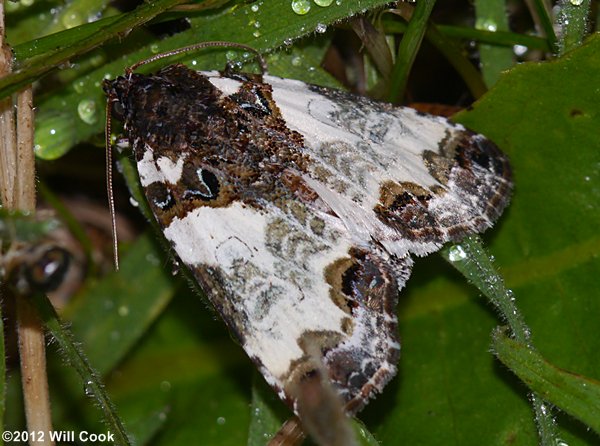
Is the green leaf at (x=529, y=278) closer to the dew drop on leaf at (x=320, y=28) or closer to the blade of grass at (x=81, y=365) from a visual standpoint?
the dew drop on leaf at (x=320, y=28)

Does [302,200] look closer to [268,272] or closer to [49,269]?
[268,272]

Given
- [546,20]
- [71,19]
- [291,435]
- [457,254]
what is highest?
[71,19]

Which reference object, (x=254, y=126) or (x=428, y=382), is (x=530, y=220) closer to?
(x=428, y=382)

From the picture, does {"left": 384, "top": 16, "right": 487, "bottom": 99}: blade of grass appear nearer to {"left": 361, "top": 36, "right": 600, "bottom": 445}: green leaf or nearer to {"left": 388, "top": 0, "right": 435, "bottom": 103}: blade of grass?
{"left": 388, "top": 0, "right": 435, "bottom": 103}: blade of grass

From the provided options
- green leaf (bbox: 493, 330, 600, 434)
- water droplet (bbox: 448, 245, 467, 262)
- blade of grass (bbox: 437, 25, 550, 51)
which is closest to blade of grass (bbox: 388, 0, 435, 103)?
blade of grass (bbox: 437, 25, 550, 51)

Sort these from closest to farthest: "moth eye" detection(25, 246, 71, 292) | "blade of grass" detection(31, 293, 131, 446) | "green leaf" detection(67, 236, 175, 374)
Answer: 1. "moth eye" detection(25, 246, 71, 292)
2. "blade of grass" detection(31, 293, 131, 446)
3. "green leaf" detection(67, 236, 175, 374)

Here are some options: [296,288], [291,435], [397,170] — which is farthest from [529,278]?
[291,435]
